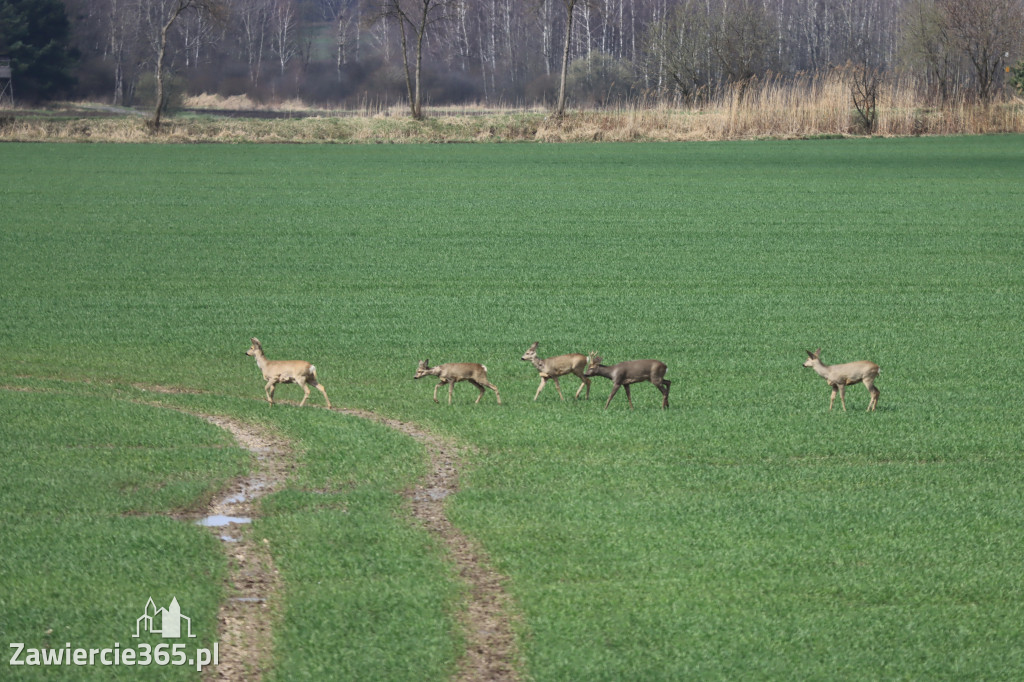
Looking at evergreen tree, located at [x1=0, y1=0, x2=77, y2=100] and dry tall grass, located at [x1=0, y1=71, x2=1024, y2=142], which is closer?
dry tall grass, located at [x1=0, y1=71, x2=1024, y2=142]

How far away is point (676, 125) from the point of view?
5675 centimetres

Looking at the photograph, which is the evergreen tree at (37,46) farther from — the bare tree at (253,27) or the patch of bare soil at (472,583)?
the patch of bare soil at (472,583)

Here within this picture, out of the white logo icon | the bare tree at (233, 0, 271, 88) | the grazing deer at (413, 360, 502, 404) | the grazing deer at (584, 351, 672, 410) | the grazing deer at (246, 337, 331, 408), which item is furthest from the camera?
the bare tree at (233, 0, 271, 88)

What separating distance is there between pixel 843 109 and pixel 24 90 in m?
60.2

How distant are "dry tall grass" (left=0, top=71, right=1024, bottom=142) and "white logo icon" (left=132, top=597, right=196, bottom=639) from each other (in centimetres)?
4980

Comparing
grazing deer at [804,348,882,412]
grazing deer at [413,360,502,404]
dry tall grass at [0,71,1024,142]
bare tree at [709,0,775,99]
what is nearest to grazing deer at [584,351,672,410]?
grazing deer at [413,360,502,404]

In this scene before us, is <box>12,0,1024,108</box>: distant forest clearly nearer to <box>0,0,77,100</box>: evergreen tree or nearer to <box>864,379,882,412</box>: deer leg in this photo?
<box>0,0,77,100</box>: evergreen tree

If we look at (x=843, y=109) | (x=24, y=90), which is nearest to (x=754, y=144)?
(x=843, y=109)

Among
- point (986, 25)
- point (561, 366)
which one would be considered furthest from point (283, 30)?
point (561, 366)

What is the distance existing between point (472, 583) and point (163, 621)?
6.87 ft

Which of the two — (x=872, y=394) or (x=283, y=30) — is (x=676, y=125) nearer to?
(x=872, y=394)

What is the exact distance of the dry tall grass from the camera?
5519cm

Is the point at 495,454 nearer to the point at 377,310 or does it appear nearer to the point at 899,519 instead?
the point at 899,519

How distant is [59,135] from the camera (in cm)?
5669
